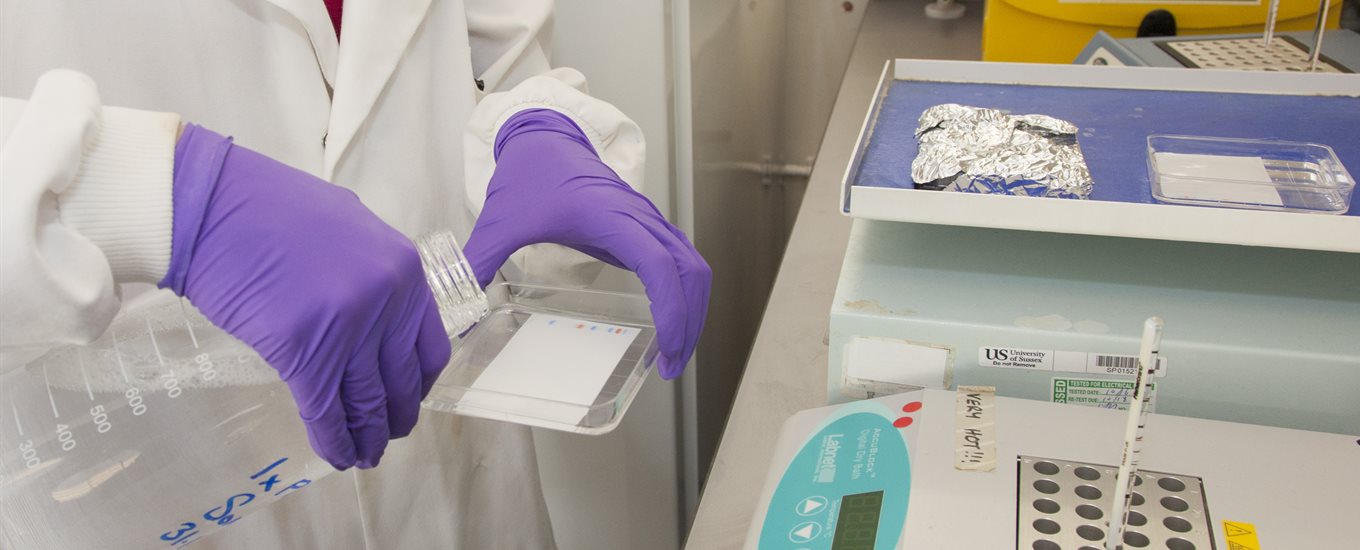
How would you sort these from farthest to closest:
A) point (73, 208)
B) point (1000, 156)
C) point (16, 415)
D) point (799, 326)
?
1. point (799, 326)
2. point (1000, 156)
3. point (16, 415)
4. point (73, 208)

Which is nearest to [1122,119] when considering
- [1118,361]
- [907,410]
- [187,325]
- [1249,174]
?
[1249,174]

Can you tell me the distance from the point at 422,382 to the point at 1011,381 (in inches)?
19.5

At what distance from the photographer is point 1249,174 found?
2.63 feet

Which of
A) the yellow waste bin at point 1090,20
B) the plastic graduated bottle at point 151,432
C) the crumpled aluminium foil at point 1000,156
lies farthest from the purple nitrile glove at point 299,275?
the yellow waste bin at point 1090,20

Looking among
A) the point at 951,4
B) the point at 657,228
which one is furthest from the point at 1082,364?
the point at 951,4

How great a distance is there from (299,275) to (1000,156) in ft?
1.92

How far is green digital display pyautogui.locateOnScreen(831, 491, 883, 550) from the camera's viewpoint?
2.13 feet

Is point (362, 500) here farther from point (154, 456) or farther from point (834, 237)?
point (834, 237)

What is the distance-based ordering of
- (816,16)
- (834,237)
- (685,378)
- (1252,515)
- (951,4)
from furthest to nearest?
(816,16) → (951,4) → (685,378) → (834,237) → (1252,515)

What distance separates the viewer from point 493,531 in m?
1.25

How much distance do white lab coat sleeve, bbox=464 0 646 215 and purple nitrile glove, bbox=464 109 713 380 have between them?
0.07 m

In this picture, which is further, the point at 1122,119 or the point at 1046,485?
the point at 1122,119

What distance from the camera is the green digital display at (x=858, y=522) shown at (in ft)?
2.13

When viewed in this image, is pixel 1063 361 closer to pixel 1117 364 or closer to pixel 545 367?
pixel 1117 364
